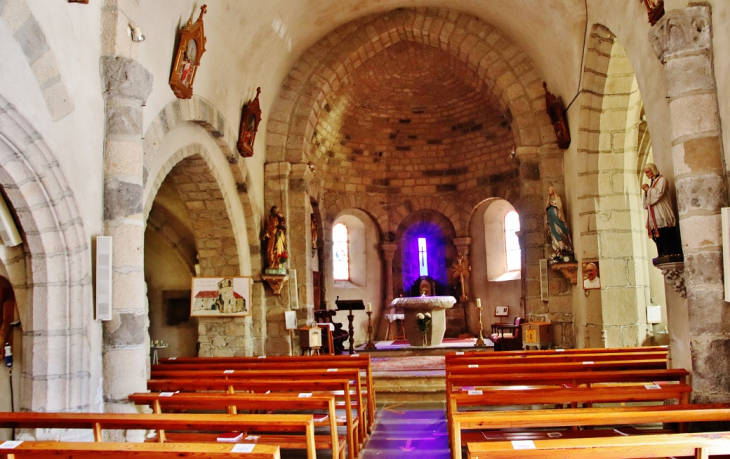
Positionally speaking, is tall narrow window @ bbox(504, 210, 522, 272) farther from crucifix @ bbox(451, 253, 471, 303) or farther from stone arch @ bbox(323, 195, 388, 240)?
stone arch @ bbox(323, 195, 388, 240)

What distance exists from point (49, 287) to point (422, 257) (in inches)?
427

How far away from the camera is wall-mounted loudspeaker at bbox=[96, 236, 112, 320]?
17.5ft

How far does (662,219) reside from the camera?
17.8 feet

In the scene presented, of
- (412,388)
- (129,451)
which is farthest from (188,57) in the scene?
(129,451)

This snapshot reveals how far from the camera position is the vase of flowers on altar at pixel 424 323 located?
38.9 ft

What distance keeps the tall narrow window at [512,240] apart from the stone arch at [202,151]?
6.49m

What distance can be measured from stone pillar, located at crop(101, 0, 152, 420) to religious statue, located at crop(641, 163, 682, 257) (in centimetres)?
441

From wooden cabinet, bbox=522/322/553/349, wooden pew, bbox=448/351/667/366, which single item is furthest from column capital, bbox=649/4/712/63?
wooden cabinet, bbox=522/322/553/349

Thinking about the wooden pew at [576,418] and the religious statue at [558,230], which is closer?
the wooden pew at [576,418]

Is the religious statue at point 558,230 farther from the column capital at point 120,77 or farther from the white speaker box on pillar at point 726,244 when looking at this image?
the column capital at point 120,77

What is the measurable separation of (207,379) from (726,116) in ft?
15.5

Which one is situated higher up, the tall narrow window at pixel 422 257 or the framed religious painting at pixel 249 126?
the framed religious painting at pixel 249 126

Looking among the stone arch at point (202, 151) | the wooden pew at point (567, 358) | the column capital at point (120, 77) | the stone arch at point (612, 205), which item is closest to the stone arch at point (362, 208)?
the stone arch at point (202, 151)

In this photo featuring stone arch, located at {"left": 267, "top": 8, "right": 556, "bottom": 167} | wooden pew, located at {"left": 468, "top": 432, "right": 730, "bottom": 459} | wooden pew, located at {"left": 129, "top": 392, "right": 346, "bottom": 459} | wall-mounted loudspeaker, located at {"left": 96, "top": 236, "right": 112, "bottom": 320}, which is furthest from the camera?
stone arch, located at {"left": 267, "top": 8, "right": 556, "bottom": 167}
